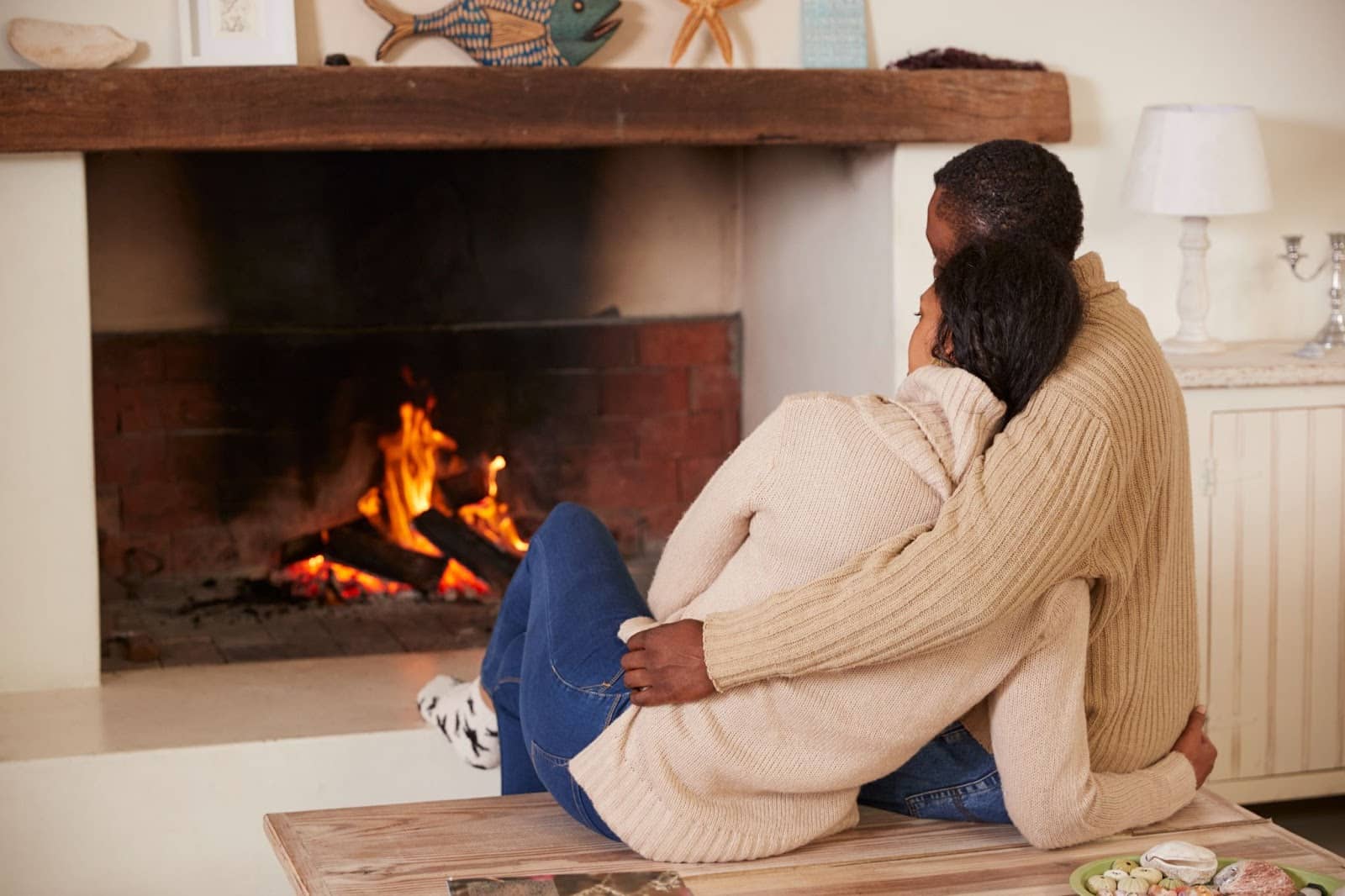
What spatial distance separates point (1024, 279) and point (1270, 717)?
59.7 inches

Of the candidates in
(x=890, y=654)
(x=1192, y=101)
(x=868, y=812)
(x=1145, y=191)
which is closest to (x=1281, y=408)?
(x=1145, y=191)

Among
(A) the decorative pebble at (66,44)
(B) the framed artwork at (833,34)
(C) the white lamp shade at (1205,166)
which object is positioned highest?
(B) the framed artwork at (833,34)

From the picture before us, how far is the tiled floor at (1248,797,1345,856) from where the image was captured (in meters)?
2.84

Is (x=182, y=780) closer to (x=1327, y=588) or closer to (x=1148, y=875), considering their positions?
(x=1148, y=875)

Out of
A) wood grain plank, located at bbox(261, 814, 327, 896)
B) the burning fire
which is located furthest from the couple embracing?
the burning fire

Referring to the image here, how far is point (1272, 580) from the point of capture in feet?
8.96

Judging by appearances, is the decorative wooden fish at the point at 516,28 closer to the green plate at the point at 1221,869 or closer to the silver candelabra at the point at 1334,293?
the silver candelabra at the point at 1334,293

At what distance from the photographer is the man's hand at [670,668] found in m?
1.64

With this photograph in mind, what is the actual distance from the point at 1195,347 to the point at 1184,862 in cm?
149

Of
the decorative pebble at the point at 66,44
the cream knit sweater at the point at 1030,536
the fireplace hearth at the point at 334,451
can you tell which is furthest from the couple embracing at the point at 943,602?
the fireplace hearth at the point at 334,451

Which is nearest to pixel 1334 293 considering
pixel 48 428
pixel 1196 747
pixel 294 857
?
pixel 1196 747

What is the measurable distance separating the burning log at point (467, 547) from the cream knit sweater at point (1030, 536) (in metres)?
1.73

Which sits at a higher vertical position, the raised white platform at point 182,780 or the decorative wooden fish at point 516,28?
the decorative wooden fish at point 516,28

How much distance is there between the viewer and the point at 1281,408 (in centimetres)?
271
